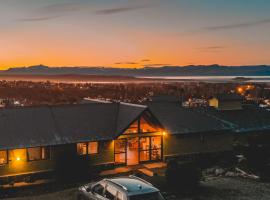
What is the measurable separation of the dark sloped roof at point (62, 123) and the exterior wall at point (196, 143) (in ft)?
13.9

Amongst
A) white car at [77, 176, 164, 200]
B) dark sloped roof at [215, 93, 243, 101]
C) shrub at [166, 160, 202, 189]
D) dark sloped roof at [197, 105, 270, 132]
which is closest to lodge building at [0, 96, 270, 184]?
dark sloped roof at [197, 105, 270, 132]

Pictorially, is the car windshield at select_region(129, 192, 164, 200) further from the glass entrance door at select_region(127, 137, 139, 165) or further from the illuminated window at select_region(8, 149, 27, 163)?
the glass entrance door at select_region(127, 137, 139, 165)

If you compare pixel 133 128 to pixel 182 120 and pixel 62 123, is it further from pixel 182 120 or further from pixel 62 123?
pixel 182 120

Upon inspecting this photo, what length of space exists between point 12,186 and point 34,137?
3610 millimetres

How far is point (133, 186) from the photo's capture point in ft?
47.2

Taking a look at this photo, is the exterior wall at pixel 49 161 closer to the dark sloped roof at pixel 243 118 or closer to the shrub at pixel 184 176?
the shrub at pixel 184 176

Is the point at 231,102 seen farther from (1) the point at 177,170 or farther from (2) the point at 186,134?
(1) the point at 177,170

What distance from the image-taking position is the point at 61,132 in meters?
27.8

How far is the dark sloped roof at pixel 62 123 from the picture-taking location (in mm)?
26312

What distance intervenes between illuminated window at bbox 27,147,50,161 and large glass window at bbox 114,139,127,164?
534 cm

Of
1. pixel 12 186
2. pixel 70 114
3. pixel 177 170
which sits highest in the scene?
pixel 70 114

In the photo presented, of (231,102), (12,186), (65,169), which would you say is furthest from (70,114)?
(231,102)

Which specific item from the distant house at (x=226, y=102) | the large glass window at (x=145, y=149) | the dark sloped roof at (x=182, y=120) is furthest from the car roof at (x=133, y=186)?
the distant house at (x=226, y=102)

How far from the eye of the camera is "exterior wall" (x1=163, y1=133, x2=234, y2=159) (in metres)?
31.0
